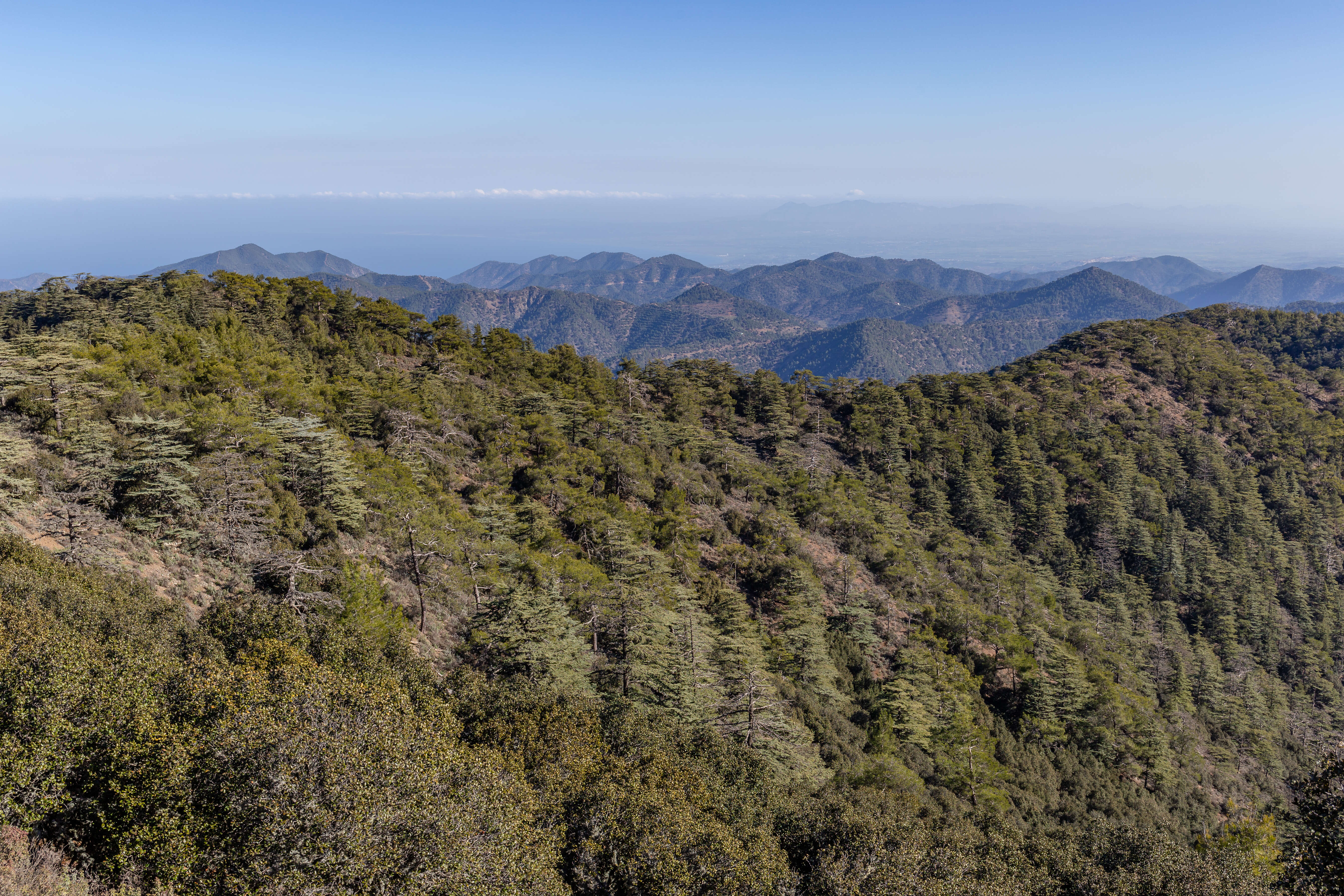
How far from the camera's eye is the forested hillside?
35.0ft

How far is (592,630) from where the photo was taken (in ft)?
87.2

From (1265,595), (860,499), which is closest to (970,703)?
(860,499)

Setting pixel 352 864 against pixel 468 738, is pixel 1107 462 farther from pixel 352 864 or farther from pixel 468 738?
pixel 352 864

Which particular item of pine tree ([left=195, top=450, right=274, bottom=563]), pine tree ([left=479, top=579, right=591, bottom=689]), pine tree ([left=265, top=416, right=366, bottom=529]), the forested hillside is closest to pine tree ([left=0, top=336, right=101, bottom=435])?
the forested hillside

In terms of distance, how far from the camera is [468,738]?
1686 cm

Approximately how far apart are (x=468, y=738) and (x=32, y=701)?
29.7ft

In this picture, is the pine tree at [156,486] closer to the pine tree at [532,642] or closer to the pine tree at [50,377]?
the pine tree at [50,377]

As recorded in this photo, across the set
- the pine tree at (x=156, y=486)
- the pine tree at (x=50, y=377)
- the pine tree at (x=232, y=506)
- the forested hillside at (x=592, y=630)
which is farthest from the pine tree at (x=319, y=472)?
the pine tree at (x=50, y=377)

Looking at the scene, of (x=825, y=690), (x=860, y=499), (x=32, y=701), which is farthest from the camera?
(x=860, y=499)

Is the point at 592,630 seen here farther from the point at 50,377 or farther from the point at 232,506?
the point at 50,377

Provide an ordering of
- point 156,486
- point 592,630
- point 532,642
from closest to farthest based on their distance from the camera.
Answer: point 156,486, point 532,642, point 592,630

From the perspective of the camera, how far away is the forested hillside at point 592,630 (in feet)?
35.0

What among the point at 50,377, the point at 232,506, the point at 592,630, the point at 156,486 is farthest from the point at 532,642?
the point at 50,377

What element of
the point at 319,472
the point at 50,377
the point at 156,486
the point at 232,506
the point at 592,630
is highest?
the point at 50,377
